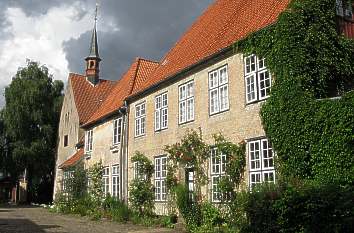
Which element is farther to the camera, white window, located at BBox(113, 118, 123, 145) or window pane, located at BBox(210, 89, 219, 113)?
white window, located at BBox(113, 118, 123, 145)

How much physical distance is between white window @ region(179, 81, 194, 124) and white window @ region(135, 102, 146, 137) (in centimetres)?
381

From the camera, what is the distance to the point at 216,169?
16453 mm

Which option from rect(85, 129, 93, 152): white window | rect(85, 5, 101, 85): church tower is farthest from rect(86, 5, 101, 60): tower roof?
rect(85, 129, 93, 152): white window

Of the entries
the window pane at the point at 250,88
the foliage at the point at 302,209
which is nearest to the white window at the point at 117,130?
the window pane at the point at 250,88

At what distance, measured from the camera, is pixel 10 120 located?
4112 centimetres

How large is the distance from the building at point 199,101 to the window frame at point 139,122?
0.17 feet

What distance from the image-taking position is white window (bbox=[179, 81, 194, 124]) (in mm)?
18766

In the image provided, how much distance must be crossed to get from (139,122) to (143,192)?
4.22 m

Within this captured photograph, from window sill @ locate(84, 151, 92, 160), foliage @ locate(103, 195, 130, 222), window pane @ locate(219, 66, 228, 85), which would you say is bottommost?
foliage @ locate(103, 195, 130, 222)

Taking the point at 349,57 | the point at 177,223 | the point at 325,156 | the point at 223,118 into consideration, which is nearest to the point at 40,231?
the point at 177,223

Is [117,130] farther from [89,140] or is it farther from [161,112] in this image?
[89,140]

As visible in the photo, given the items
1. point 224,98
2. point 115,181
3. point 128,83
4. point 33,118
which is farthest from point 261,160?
point 33,118

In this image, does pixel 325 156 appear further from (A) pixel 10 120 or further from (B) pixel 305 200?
(A) pixel 10 120

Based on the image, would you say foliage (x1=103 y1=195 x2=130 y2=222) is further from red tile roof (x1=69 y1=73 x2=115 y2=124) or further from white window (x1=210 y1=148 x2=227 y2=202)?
red tile roof (x1=69 y1=73 x2=115 y2=124)
